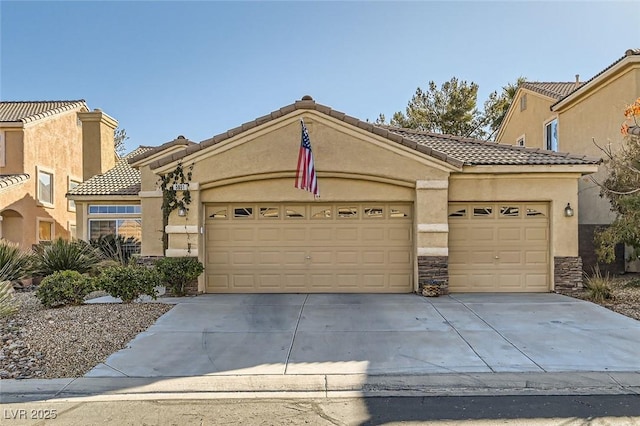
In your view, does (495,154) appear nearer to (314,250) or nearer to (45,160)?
(314,250)

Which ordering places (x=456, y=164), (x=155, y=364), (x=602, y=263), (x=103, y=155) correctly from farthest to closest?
(x=103, y=155)
(x=602, y=263)
(x=456, y=164)
(x=155, y=364)

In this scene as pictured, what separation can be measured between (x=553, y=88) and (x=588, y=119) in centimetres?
542

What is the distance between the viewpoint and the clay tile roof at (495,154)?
12.8 meters

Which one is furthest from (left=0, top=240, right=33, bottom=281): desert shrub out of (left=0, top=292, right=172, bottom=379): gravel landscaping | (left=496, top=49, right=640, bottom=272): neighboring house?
(left=496, top=49, right=640, bottom=272): neighboring house

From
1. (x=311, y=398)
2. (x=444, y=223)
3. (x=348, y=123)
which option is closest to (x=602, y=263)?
(x=444, y=223)

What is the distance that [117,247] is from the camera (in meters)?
18.0

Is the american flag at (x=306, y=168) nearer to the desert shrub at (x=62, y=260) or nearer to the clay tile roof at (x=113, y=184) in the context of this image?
the desert shrub at (x=62, y=260)

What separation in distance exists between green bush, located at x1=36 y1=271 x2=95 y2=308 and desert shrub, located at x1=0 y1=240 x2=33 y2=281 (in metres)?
3.87

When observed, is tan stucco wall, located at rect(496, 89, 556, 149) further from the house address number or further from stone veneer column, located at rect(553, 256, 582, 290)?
the house address number

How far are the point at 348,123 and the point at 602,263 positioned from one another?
948cm

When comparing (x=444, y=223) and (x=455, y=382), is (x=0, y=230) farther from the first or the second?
(x=455, y=382)

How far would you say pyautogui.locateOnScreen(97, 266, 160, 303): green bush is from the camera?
10.9 meters

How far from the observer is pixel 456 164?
12523 millimetres

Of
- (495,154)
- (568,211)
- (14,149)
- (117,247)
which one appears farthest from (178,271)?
(14,149)
